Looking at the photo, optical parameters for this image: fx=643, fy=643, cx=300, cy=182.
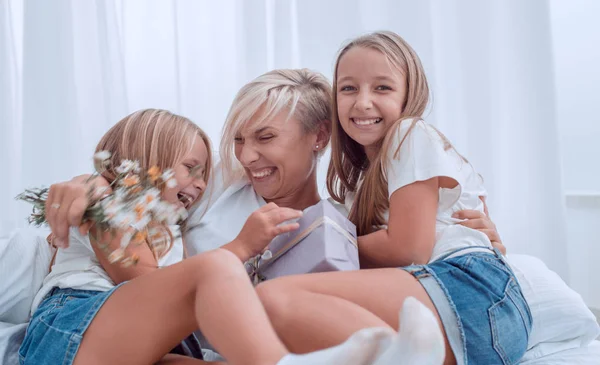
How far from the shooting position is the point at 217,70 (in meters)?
2.81

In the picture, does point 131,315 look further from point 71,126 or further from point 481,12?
point 481,12

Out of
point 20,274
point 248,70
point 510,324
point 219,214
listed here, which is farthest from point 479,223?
point 248,70

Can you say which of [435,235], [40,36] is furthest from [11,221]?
[435,235]

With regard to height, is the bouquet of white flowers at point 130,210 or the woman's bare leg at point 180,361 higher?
the bouquet of white flowers at point 130,210

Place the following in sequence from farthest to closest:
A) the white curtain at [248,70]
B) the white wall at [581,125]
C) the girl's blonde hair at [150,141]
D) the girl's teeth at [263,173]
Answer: the white wall at [581,125] → the white curtain at [248,70] → the girl's teeth at [263,173] → the girl's blonde hair at [150,141]

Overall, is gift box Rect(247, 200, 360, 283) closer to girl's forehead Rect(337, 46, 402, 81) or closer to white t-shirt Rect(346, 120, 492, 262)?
white t-shirt Rect(346, 120, 492, 262)

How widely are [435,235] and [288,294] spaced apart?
458 mm

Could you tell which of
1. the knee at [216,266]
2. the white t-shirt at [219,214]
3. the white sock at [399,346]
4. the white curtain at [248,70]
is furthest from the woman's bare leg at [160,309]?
the white curtain at [248,70]

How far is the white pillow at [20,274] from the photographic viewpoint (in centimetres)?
163

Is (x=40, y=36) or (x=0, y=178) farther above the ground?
(x=40, y=36)

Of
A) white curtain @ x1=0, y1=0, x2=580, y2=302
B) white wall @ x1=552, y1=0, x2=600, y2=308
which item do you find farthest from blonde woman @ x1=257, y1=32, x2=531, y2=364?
white wall @ x1=552, y1=0, x2=600, y2=308

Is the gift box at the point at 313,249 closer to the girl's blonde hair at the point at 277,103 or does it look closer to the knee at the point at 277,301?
the knee at the point at 277,301

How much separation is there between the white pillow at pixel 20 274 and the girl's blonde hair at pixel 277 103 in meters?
0.54

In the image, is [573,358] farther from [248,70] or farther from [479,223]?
[248,70]
